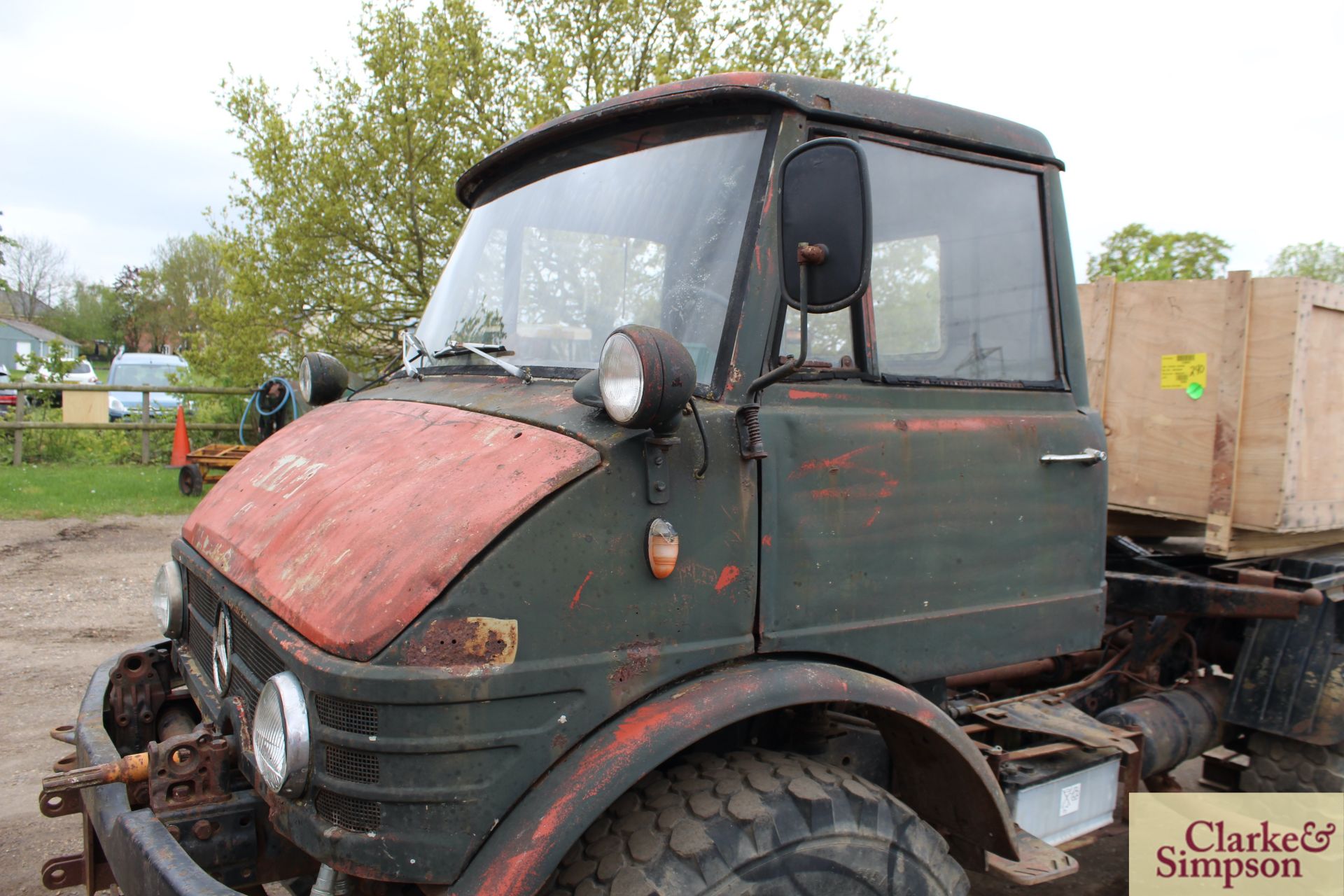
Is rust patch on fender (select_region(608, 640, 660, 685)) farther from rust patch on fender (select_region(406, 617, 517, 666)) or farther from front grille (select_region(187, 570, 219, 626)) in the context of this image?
front grille (select_region(187, 570, 219, 626))

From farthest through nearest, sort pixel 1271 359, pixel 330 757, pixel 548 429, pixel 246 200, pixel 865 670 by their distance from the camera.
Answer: pixel 246 200 < pixel 1271 359 < pixel 865 670 < pixel 548 429 < pixel 330 757

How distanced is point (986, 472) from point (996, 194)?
2.87 ft

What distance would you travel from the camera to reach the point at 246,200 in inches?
514

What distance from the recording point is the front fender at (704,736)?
1.87 meters

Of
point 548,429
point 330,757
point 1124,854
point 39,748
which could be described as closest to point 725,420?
point 548,429

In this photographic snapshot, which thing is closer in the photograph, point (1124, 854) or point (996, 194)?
point (996, 194)

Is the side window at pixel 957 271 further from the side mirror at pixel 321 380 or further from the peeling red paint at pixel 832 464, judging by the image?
the side mirror at pixel 321 380

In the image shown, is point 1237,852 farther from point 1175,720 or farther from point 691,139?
point 691,139

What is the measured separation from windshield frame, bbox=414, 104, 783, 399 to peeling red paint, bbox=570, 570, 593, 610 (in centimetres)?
53

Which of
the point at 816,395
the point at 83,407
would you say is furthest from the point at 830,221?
the point at 83,407

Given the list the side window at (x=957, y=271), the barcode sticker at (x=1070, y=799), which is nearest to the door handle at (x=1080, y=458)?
the side window at (x=957, y=271)

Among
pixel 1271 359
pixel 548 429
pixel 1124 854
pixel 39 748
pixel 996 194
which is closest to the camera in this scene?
pixel 548 429

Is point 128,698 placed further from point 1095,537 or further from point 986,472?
point 1095,537

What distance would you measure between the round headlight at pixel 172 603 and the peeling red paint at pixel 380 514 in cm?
35
